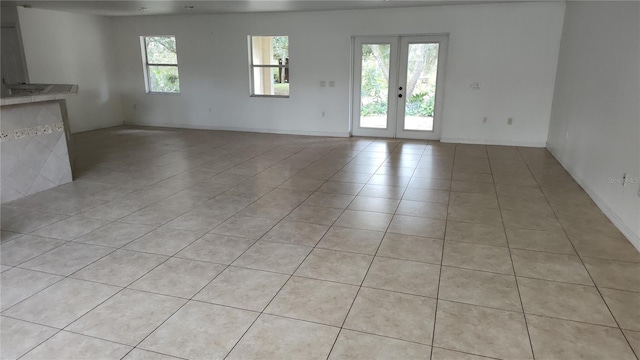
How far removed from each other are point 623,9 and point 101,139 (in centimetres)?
811

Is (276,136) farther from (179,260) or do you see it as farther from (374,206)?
(179,260)

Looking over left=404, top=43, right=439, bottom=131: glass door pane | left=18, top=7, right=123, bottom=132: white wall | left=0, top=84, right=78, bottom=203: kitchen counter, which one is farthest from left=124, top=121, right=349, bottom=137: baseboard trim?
left=0, top=84, right=78, bottom=203: kitchen counter

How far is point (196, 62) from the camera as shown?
8.69m

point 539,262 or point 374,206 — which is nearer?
point 539,262

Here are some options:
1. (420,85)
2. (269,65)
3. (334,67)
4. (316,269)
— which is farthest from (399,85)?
(316,269)

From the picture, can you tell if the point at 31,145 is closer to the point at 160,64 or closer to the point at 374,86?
the point at 160,64

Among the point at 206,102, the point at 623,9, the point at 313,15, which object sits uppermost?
the point at 313,15

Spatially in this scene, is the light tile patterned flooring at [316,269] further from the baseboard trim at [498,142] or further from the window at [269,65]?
the window at [269,65]

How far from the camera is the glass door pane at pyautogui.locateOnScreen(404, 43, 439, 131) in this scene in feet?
24.2

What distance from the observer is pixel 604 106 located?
426 cm

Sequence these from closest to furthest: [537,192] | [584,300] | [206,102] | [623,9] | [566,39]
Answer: [584,300] → [623,9] → [537,192] → [566,39] → [206,102]

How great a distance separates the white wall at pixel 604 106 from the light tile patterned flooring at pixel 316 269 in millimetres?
260

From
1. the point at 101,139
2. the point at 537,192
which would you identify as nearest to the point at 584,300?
the point at 537,192

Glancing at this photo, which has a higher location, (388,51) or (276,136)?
(388,51)
